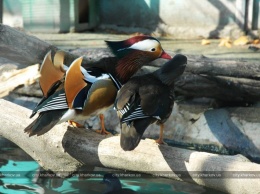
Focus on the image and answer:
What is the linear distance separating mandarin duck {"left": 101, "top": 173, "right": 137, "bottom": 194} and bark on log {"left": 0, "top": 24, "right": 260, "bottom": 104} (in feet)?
2.77

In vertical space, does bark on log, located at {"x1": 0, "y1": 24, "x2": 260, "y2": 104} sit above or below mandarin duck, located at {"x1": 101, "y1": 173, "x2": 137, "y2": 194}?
above

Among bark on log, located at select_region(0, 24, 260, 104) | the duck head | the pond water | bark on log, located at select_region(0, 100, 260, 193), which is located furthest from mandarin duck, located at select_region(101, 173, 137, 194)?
bark on log, located at select_region(0, 24, 260, 104)

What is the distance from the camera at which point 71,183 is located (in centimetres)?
415

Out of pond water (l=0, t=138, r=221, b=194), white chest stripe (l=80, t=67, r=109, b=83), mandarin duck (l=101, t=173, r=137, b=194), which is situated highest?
white chest stripe (l=80, t=67, r=109, b=83)

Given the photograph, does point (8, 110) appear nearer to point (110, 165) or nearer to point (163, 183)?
point (110, 165)

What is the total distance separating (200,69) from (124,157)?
1.57 meters

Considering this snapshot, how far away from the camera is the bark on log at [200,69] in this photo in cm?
401

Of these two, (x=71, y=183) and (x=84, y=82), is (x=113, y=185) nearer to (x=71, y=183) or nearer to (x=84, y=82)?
(x=71, y=183)

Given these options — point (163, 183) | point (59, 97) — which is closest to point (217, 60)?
point (163, 183)

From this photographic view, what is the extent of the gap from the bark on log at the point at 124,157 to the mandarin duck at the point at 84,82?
191mm

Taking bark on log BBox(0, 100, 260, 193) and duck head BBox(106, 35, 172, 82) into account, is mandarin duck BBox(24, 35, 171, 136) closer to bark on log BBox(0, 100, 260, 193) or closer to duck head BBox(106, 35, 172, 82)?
duck head BBox(106, 35, 172, 82)

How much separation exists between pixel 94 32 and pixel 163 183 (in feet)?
17.7

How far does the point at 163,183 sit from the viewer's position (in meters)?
4.19

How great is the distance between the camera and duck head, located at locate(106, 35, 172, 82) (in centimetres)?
367
